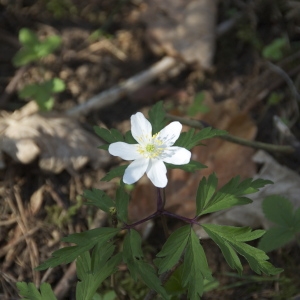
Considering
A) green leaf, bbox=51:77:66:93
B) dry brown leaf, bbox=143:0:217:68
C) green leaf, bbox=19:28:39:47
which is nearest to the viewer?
green leaf, bbox=51:77:66:93

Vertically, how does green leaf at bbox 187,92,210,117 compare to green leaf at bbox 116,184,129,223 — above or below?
below

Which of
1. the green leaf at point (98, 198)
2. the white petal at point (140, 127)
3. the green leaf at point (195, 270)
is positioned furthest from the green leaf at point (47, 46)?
the green leaf at point (195, 270)

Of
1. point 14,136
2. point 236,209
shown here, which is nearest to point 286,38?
point 236,209

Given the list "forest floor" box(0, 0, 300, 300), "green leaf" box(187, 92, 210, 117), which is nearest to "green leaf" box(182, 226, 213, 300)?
→ "forest floor" box(0, 0, 300, 300)

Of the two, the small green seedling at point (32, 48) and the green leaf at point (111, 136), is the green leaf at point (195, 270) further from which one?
the small green seedling at point (32, 48)

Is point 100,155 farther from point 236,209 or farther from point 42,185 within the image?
point 236,209

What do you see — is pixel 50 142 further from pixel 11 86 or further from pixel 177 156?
pixel 177 156

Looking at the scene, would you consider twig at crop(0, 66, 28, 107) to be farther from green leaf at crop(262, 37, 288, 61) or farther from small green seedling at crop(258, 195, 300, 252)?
small green seedling at crop(258, 195, 300, 252)

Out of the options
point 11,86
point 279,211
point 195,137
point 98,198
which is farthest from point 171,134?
point 11,86
